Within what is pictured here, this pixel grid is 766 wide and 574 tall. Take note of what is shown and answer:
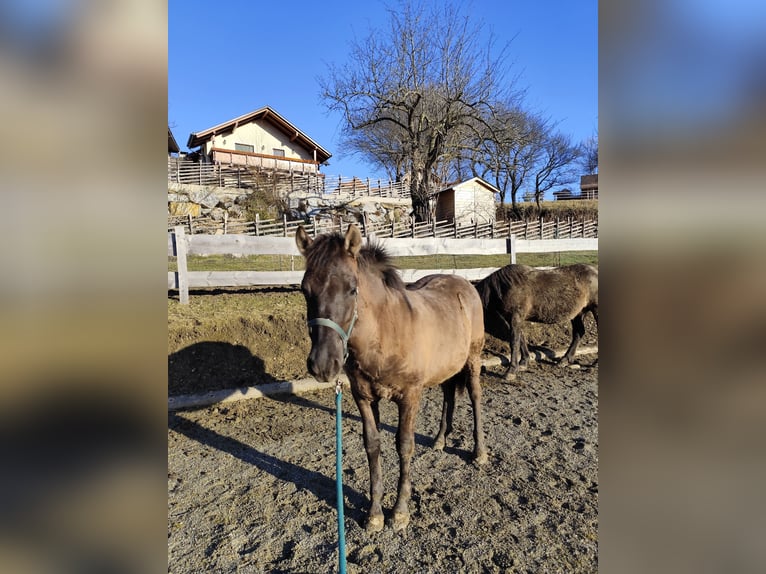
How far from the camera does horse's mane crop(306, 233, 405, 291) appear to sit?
2191mm

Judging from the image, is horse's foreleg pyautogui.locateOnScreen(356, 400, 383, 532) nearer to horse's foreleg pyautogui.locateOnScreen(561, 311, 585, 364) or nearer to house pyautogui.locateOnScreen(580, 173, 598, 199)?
horse's foreleg pyautogui.locateOnScreen(561, 311, 585, 364)

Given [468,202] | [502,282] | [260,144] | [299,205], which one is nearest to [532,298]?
[502,282]

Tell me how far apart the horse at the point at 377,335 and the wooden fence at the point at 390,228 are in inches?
399

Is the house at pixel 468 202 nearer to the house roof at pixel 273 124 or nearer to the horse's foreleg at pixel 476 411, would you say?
the house roof at pixel 273 124

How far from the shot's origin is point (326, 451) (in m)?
3.66

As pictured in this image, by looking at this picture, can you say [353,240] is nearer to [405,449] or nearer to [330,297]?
[330,297]

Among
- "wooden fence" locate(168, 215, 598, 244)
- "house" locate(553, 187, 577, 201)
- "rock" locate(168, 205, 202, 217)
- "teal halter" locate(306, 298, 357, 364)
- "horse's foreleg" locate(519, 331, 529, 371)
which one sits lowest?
"horse's foreleg" locate(519, 331, 529, 371)

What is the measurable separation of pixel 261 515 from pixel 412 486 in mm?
1137

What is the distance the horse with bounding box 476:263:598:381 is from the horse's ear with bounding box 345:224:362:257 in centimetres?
427

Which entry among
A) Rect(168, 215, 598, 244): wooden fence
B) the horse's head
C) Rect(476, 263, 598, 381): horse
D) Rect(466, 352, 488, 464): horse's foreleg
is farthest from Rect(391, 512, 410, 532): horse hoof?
Rect(168, 215, 598, 244): wooden fence

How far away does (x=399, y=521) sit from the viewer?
2641 millimetres

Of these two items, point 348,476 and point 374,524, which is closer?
point 374,524

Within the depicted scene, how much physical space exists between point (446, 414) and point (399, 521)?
4.17 ft
